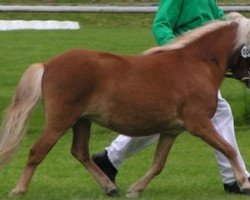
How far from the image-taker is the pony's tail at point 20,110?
7.72 m

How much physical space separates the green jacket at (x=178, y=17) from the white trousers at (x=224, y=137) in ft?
2.20

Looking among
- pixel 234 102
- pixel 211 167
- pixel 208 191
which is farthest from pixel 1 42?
pixel 208 191

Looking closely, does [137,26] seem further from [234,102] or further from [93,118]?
[93,118]

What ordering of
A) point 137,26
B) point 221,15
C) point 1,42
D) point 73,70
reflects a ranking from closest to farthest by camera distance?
point 73,70 → point 221,15 → point 1,42 → point 137,26

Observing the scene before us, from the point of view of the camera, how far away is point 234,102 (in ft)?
45.0

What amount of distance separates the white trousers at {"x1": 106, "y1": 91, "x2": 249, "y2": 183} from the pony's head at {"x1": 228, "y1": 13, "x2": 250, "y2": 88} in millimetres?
252

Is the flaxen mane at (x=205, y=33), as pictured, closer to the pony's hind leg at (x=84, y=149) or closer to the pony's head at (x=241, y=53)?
the pony's head at (x=241, y=53)

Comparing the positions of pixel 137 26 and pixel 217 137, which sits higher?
pixel 217 137

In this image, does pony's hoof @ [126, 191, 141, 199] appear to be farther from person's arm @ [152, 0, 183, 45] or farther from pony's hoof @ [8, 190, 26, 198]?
person's arm @ [152, 0, 183, 45]

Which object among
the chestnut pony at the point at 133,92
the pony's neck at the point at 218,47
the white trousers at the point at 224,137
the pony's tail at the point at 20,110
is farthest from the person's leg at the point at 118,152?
the pony's tail at the point at 20,110

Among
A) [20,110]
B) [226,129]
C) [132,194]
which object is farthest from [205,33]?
[20,110]

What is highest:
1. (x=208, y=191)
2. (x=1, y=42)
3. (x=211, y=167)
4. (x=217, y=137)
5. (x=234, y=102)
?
(x=217, y=137)

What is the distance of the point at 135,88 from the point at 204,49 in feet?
2.50

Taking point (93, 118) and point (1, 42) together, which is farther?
point (1, 42)
